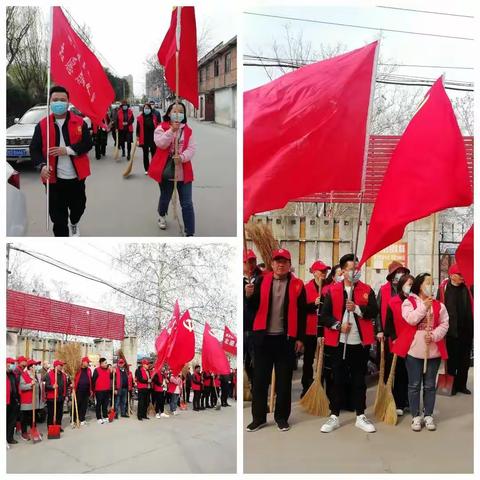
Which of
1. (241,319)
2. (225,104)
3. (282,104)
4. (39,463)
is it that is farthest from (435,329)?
(39,463)

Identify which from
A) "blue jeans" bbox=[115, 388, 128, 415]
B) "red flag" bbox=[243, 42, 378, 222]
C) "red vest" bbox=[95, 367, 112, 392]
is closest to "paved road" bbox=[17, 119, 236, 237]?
"red flag" bbox=[243, 42, 378, 222]

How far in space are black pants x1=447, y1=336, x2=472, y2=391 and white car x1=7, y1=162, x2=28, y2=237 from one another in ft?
12.9

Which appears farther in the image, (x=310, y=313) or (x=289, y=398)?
(x=310, y=313)

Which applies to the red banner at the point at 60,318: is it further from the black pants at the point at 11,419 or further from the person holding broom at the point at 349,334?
the person holding broom at the point at 349,334

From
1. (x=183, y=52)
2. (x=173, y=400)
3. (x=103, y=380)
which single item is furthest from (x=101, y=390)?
(x=183, y=52)

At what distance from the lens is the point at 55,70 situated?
13.9 ft

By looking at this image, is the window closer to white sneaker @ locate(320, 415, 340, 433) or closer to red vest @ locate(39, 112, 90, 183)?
red vest @ locate(39, 112, 90, 183)

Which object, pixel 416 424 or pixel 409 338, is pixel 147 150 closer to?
A: pixel 409 338

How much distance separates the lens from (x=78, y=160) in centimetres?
442

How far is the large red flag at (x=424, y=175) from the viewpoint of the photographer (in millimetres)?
3885

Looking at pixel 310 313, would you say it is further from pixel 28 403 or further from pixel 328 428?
pixel 28 403

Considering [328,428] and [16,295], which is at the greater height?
[16,295]

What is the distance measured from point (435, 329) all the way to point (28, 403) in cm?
332

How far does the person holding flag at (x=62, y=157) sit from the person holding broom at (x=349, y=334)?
209 cm
